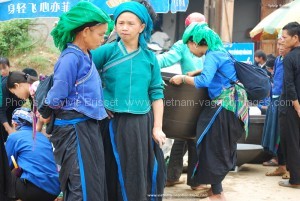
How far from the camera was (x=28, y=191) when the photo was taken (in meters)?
4.25

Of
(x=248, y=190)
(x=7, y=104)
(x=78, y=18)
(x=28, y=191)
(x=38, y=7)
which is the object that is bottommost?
(x=248, y=190)

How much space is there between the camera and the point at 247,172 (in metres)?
6.52

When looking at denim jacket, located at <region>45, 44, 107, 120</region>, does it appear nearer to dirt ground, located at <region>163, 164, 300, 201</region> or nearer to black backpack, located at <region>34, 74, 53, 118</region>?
black backpack, located at <region>34, 74, 53, 118</region>

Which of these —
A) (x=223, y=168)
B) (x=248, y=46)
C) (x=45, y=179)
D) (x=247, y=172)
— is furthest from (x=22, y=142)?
(x=248, y=46)

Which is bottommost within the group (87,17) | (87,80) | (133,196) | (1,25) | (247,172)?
(247,172)

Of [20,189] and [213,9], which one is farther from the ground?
[213,9]

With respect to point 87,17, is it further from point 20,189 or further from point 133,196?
point 20,189

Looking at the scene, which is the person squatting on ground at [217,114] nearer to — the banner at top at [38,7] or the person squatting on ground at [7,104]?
the banner at top at [38,7]

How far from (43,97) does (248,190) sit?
311 centimetres

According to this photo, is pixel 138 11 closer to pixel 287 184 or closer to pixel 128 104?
pixel 128 104

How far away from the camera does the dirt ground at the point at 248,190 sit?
16.8 ft

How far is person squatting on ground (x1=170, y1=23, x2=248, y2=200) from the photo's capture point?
454 cm

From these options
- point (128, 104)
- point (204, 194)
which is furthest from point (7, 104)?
point (128, 104)

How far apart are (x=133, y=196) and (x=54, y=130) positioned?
757 mm
